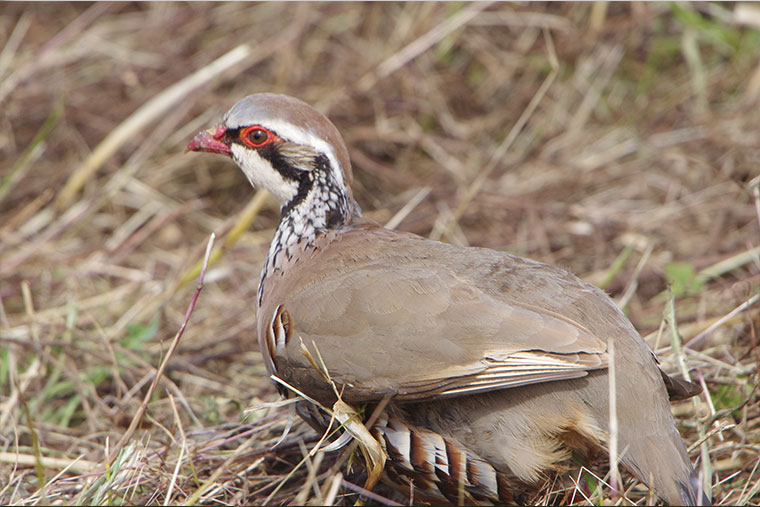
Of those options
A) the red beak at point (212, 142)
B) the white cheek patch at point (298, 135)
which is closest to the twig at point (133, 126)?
the red beak at point (212, 142)

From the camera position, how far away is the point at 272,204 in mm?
5762

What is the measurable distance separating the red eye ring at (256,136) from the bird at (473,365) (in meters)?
0.54

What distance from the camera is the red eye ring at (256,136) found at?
3.47m

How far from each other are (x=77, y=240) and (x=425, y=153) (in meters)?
2.28

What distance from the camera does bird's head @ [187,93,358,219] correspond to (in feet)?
11.3

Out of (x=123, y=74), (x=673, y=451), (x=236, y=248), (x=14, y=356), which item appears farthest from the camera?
(x=123, y=74)

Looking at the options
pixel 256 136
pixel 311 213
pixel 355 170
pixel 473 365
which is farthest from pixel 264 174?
pixel 355 170

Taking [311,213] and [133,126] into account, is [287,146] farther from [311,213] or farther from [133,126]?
[133,126]

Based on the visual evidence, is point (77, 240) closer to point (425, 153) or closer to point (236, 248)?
point (236, 248)

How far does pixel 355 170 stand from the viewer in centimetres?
596

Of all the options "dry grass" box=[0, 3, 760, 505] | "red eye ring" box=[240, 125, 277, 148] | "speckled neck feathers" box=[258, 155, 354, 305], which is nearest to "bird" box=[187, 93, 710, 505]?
"speckled neck feathers" box=[258, 155, 354, 305]

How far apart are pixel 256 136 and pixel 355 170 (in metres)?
2.49

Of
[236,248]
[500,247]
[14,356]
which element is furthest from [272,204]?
[14,356]

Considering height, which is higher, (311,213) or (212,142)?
(212,142)
